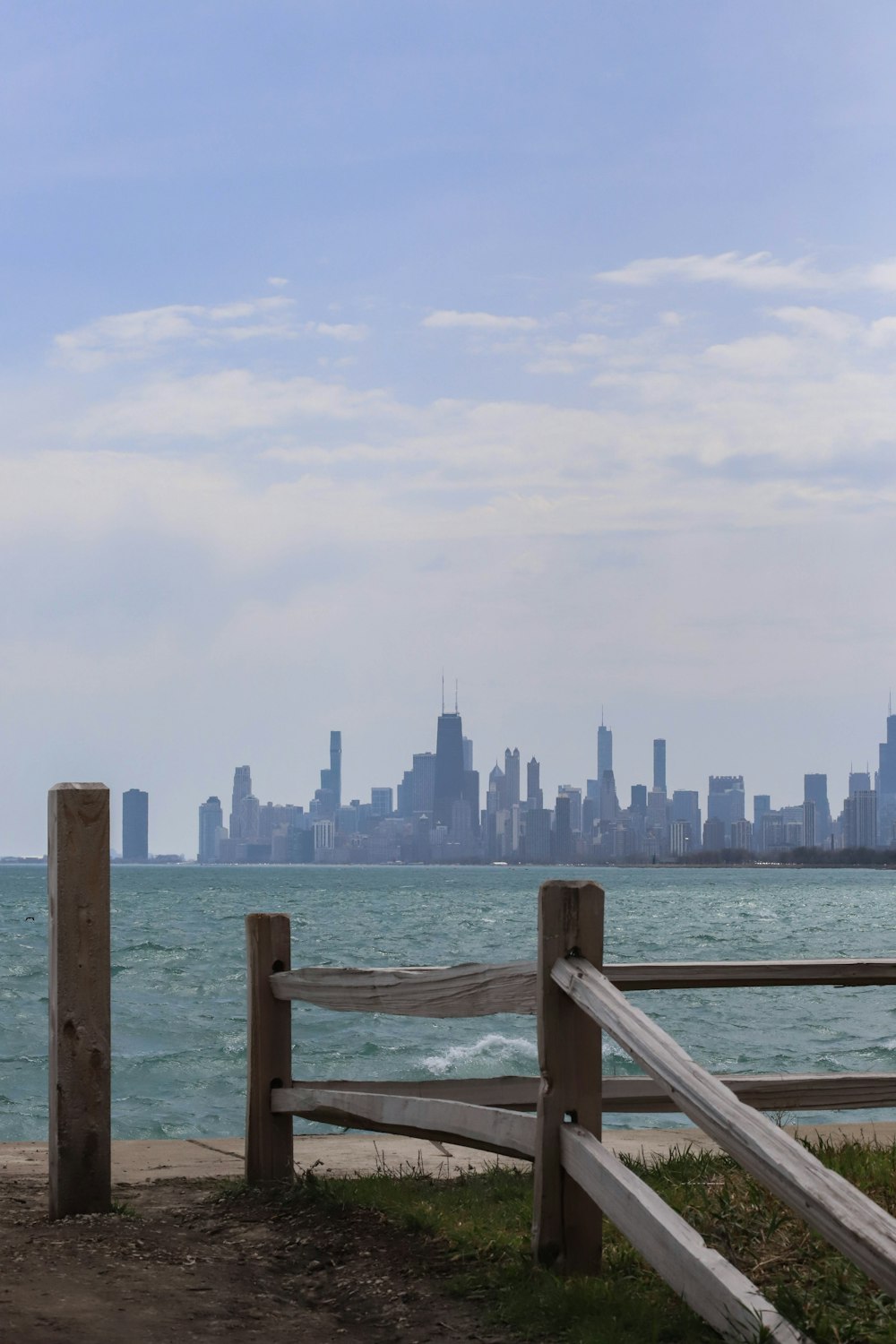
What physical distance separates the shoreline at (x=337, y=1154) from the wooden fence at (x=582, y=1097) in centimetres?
92

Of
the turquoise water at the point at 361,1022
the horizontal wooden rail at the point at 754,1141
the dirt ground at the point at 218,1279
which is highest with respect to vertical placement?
the horizontal wooden rail at the point at 754,1141

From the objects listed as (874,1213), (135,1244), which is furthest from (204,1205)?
(874,1213)

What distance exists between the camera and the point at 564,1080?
501 centimetres

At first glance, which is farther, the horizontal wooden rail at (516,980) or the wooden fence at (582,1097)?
the horizontal wooden rail at (516,980)

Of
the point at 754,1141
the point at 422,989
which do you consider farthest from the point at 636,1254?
the point at 754,1141

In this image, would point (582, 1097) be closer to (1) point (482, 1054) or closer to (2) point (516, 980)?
(2) point (516, 980)

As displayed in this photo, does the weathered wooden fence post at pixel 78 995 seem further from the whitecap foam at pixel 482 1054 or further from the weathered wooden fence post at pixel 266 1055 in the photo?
the whitecap foam at pixel 482 1054

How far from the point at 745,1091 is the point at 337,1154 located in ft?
10.5

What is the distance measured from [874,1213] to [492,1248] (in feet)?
7.30

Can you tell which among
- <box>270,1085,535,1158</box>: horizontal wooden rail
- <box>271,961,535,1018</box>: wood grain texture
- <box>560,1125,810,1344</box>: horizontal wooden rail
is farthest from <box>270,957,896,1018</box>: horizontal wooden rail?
<box>560,1125,810,1344</box>: horizontal wooden rail

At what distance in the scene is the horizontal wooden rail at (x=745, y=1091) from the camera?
238 inches

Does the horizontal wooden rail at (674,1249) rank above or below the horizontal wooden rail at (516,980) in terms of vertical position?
below

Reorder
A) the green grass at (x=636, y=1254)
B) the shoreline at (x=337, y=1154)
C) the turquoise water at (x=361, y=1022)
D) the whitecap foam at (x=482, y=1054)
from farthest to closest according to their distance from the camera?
1. the whitecap foam at (x=482, y=1054)
2. the turquoise water at (x=361, y=1022)
3. the shoreline at (x=337, y=1154)
4. the green grass at (x=636, y=1254)

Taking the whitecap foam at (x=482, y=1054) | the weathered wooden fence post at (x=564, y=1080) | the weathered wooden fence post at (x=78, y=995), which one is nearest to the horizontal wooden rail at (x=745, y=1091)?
the weathered wooden fence post at (x=564, y=1080)
